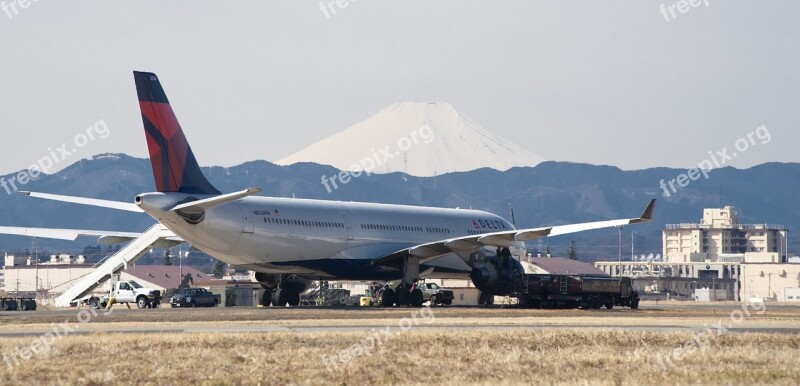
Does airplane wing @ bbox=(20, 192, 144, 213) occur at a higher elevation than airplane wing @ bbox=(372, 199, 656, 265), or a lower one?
higher

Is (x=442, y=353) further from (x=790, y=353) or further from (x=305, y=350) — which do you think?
(x=790, y=353)

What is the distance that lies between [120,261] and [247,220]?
19.4 meters

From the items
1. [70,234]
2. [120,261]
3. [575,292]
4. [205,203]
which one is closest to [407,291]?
[575,292]

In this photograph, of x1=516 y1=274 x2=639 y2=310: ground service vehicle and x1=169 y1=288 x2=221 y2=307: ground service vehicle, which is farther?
x1=169 y1=288 x2=221 y2=307: ground service vehicle

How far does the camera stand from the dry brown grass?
2284 centimetres

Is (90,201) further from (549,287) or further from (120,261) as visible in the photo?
(549,287)

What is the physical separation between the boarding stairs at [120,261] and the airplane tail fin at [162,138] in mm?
14247

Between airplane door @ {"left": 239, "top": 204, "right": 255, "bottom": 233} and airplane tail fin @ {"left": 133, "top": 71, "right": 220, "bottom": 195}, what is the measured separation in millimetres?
2750

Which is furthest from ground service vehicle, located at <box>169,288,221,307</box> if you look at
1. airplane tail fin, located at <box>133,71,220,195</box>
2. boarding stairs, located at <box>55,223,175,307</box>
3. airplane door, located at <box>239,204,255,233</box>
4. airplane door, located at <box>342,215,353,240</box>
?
airplane tail fin, located at <box>133,71,220,195</box>

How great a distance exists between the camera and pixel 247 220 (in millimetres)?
53031

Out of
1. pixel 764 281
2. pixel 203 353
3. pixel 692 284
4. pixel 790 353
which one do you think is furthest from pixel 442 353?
pixel 692 284

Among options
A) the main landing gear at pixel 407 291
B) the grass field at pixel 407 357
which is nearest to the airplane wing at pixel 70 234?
the main landing gear at pixel 407 291

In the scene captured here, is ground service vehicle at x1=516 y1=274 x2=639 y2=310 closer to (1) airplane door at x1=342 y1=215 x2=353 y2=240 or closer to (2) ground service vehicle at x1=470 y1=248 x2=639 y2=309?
(2) ground service vehicle at x1=470 y1=248 x2=639 y2=309

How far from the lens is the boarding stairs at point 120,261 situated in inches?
2640
